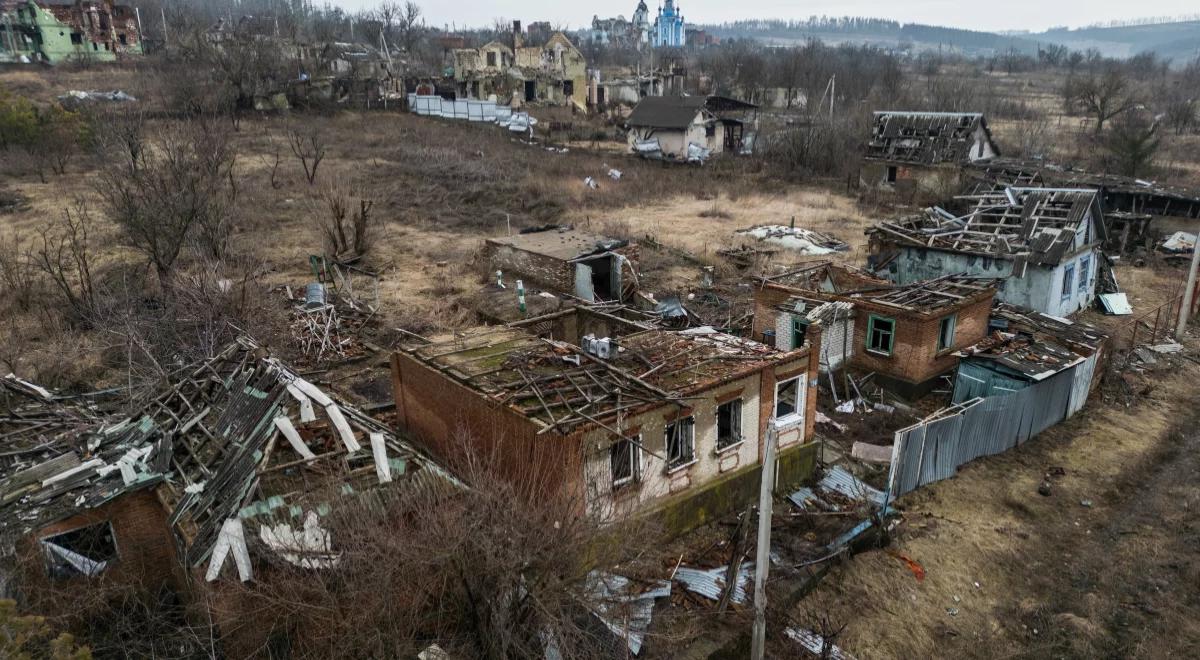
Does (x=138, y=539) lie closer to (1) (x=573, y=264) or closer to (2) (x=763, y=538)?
(2) (x=763, y=538)

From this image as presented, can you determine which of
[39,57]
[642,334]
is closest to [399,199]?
[642,334]

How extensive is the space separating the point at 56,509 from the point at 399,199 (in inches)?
1268

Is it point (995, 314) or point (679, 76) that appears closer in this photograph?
point (995, 314)

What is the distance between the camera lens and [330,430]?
10.9 metres

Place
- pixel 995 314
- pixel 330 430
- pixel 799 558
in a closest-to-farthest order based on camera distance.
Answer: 1. pixel 330 430
2. pixel 799 558
3. pixel 995 314

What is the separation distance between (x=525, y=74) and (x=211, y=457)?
228 ft

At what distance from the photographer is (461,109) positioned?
201 ft

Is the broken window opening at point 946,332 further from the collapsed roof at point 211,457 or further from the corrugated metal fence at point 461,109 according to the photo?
the corrugated metal fence at point 461,109

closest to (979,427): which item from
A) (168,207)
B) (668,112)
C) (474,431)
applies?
(474,431)

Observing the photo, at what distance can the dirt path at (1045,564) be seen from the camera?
37.7ft

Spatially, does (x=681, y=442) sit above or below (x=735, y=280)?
above

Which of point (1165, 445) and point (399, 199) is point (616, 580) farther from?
point (399, 199)

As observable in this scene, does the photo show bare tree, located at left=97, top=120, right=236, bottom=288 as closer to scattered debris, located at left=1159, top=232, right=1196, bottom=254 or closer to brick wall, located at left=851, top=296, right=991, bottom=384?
brick wall, located at left=851, top=296, right=991, bottom=384

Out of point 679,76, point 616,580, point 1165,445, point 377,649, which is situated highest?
point 679,76
